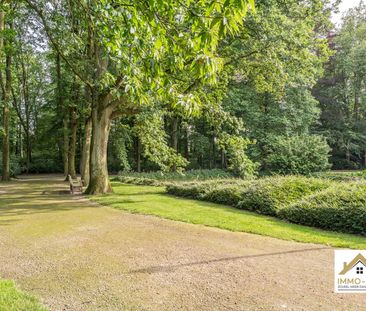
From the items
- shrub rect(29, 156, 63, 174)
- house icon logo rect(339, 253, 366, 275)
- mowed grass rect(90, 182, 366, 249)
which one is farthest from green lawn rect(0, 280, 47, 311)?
shrub rect(29, 156, 63, 174)

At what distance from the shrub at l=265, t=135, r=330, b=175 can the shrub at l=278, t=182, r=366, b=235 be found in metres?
12.4

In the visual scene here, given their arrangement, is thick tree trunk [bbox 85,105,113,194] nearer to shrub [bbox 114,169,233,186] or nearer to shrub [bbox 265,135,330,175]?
shrub [bbox 114,169,233,186]

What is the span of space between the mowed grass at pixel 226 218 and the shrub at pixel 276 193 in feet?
1.25

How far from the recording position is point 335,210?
721cm

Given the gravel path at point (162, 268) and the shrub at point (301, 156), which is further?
the shrub at point (301, 156)

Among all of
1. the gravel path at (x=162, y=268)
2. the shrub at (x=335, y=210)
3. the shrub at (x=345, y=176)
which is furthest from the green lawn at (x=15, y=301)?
the shrub at (x=345, y=176)

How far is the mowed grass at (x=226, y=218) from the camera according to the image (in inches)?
246

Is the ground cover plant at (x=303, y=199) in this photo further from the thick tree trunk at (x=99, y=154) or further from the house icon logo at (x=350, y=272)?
the thick tree trunk at (x=99, y=154)

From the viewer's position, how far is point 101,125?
12602 mm

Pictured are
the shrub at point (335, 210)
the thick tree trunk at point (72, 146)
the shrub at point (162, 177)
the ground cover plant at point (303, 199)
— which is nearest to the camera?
the shrub at point (335, 210)

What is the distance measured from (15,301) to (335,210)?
6.49 m

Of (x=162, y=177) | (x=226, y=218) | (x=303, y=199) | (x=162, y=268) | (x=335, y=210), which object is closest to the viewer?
(x=162, y=268)

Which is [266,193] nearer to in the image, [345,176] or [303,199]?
[303,199]

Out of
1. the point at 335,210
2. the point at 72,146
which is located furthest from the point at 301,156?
the point at 72,146
